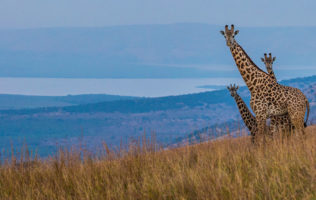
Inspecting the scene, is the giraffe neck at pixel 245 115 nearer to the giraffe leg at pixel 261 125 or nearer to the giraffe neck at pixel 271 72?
the giraffe neck at pixel 271 72

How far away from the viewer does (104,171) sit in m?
9.80

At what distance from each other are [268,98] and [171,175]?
3545 millimetres

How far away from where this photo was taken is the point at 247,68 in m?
12.1

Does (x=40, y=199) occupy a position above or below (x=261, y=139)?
below

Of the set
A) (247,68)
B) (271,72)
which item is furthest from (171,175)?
(271,72)

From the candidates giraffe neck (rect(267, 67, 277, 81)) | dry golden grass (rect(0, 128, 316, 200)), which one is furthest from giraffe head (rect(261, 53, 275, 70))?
dry golden grass (rect(0, 128, 316, 200))

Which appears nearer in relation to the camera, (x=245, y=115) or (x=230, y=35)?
(x=230, y=35)

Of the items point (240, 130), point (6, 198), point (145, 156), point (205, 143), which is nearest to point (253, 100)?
point (240, 130)

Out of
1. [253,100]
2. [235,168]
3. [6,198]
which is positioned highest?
[253,100]

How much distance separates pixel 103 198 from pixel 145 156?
2.66 m

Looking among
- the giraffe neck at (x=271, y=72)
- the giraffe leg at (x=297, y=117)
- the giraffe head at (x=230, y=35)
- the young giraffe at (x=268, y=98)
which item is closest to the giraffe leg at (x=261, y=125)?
the young giraffe at (x=268, y=98)

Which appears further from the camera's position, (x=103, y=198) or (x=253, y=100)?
(x=253, y=100)

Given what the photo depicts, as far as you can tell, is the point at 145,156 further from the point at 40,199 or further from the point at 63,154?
the point at 40,199

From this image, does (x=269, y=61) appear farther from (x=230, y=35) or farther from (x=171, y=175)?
(x=171, y=175)
